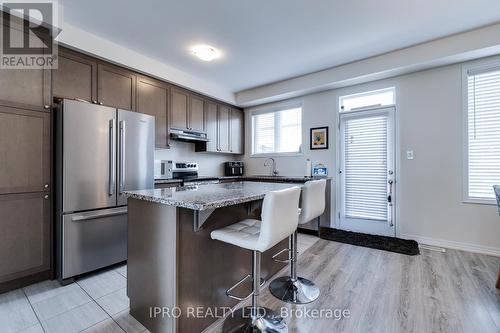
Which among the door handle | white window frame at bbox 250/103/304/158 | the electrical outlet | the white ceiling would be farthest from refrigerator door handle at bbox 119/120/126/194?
the electrical outlet

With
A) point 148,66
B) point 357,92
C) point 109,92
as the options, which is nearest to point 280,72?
point 357,92

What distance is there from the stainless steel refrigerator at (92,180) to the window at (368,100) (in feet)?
Answer: 11.1

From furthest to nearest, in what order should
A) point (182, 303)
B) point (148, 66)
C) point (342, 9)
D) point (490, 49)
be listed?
point (148, 66), point (490, 49), point (342, 9), point (182, 303)

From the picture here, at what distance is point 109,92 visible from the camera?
2.85 metres

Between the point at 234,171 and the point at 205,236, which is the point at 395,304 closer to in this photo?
the point at 205,236

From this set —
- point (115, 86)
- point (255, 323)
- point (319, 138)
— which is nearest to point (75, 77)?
point (115, 86)

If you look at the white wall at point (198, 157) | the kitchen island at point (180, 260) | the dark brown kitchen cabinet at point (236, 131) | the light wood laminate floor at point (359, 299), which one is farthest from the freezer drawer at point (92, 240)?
the dark brown kitchen cabinet at point (236, 131)

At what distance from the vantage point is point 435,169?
3.19 m

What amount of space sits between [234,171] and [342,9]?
3.50 metres

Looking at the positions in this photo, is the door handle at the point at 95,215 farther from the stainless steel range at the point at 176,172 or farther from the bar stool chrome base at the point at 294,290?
the bar stool chrome base at the point at 294,290

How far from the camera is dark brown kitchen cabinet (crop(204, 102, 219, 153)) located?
4359 mm

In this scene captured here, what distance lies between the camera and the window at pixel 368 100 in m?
3.60

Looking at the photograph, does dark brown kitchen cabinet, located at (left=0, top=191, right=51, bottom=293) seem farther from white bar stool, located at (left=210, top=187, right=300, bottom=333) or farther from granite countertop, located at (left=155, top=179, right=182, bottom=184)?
white bar stool, located at (left=210, top=187, right=300, bottom=333)

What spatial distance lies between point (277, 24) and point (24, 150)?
293 centimetres
